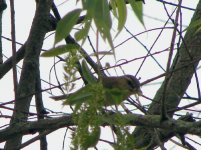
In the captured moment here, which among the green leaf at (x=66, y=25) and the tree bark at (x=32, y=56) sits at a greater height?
the tree bark at (x=32, y=56)

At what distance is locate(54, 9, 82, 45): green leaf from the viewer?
4.89 ft

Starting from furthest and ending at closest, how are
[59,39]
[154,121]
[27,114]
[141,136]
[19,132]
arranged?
[141,136], [27,114], [19,132], [154,121], [59,39]

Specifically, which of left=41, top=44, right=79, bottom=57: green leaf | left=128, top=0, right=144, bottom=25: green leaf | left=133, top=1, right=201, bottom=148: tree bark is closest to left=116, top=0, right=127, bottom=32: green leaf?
left=128, top=0, right=144, bottom=25: green leaf

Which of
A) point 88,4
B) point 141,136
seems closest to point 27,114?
point 141,136

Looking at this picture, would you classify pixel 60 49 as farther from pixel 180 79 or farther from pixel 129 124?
pixel 180 79

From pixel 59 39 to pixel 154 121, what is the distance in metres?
0.75

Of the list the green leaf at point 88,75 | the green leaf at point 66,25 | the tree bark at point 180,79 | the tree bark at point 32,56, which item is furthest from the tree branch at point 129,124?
the tree bark at point 180,79

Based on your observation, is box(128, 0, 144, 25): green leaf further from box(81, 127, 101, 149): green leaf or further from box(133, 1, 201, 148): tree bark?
box(133, 1, 201, 148): tree bark

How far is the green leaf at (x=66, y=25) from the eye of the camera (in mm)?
1490

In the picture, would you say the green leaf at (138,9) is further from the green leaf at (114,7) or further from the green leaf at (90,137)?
the green leaf at (90,137)

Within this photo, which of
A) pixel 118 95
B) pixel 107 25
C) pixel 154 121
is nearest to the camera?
pixel 107 25

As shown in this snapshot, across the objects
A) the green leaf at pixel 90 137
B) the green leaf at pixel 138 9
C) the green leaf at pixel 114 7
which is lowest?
the green leaf at pixel 90 137

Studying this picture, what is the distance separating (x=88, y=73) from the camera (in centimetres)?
173

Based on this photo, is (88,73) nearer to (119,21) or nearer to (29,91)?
(119,21)
